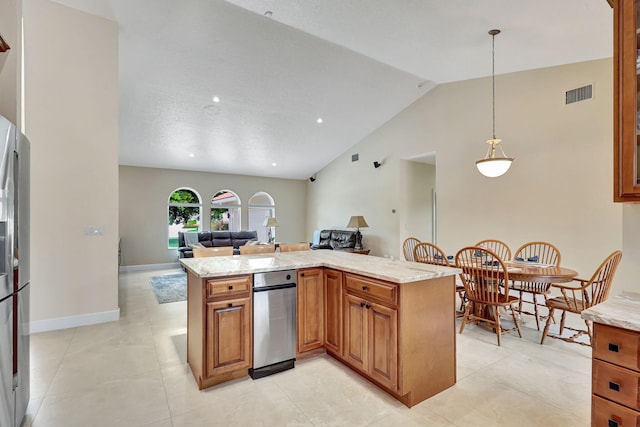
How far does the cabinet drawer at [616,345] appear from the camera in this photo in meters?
1.18

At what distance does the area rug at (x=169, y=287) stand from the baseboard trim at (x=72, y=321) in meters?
0.89

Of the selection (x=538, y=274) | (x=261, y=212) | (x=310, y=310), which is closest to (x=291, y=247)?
(x=310, y=310)

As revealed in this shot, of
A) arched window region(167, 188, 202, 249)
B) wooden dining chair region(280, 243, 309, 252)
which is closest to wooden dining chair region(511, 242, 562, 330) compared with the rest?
wooden dining chair region(280, 243, 309, 252)

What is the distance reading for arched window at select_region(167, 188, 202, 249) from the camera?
27.6 feet

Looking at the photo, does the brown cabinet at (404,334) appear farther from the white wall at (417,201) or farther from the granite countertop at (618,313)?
the white wall at (417,201)

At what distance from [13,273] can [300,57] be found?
13.9 ft

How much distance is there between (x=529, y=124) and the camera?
4.58 metres

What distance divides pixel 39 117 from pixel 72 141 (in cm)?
39

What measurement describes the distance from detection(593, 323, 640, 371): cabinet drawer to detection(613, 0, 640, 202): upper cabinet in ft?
2.03

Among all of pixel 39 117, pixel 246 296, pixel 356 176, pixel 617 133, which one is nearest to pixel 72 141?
pixel 39 117

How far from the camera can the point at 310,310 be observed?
108 inches

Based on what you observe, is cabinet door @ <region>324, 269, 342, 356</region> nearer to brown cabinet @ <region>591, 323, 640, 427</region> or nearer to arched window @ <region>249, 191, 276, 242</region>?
brown cabinet @ <region>591, 323, 640, 427</region>

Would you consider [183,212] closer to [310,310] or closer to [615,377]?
[310,310]

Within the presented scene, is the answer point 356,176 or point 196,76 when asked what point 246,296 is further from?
point 356,176
